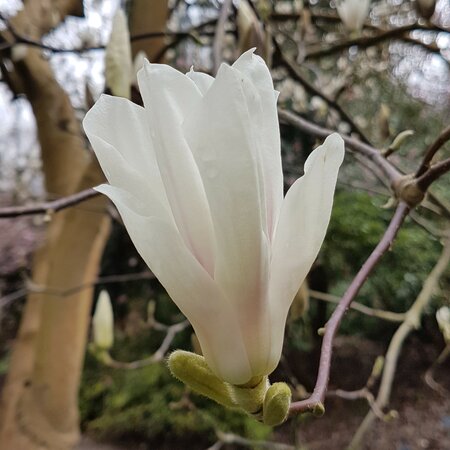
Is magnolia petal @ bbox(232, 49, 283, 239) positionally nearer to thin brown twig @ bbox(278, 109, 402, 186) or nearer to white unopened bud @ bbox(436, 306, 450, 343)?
thin brown twig @ bbox(278, 109, 402, 186)

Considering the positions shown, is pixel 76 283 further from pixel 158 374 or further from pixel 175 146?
pixel 175 146

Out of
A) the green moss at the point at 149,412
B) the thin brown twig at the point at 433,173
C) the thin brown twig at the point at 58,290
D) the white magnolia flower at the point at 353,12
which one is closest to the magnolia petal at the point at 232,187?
the thin brown twig at the point at 433,173

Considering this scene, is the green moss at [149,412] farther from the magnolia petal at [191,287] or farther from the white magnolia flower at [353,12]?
the magnolia petal at [191,287]

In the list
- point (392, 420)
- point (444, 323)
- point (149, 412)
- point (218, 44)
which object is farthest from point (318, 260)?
point (218, 44)

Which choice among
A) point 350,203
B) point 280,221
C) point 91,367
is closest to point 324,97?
point 280,221

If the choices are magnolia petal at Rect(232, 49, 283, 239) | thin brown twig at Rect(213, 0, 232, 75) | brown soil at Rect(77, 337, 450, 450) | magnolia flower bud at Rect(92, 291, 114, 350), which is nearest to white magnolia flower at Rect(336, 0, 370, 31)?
thin brown twig at Rect(213, 0, 232, 75)

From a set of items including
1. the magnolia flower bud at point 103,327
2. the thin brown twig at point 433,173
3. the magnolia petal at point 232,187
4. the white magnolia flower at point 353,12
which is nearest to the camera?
the magnolia petal at point 232,187
